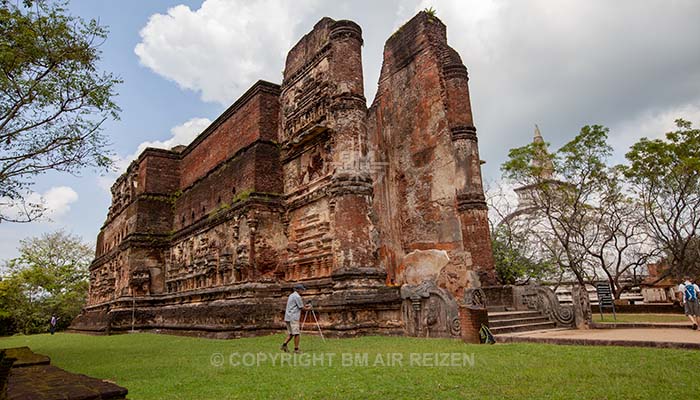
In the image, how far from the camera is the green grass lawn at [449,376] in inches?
158

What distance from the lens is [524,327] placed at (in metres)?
9.76

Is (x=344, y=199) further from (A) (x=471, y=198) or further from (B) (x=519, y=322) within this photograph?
(B) (x=519, y=322)

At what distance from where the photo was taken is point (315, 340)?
9.38 metres

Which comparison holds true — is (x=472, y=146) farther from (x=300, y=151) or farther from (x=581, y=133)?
(x=581, y=133)

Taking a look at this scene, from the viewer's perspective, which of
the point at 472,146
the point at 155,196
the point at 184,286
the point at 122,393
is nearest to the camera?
the point at 122,393

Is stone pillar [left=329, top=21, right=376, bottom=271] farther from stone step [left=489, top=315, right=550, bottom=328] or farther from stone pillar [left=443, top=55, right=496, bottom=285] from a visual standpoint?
stone pillar [left=443, top=55, right=496, bottom=285]

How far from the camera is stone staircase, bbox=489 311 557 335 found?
373 inches

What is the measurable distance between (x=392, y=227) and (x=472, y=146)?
3419 millimetres

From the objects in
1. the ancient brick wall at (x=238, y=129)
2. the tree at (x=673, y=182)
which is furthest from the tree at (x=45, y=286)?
the tree at (x=673, y=182)

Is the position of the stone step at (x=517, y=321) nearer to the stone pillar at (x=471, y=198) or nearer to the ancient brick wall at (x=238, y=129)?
the stone pillar at (x=471, y=198)

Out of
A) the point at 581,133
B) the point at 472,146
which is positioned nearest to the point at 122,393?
the point at 472,146

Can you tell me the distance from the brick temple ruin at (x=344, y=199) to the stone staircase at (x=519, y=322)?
0.80 meters

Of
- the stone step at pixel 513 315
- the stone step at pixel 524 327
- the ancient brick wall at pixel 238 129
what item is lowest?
the stone step at pixel 524 327

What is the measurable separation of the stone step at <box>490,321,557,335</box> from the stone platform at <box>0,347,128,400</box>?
7952mm
